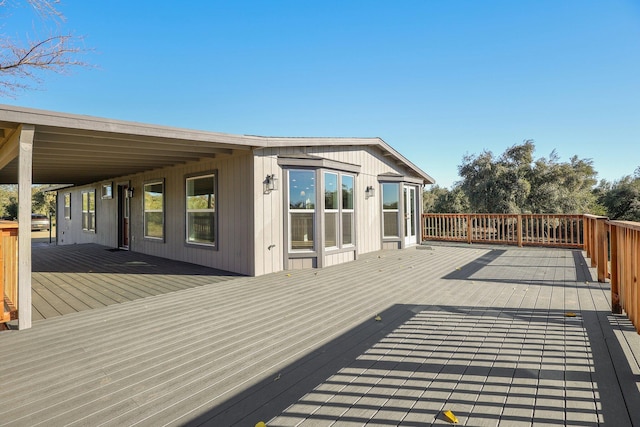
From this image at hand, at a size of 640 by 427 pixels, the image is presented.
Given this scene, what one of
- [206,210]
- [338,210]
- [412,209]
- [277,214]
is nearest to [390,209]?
[412,209]

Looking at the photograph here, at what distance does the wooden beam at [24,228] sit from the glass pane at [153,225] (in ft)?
16.5

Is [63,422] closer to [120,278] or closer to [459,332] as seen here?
[459,332]

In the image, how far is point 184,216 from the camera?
7375 mm

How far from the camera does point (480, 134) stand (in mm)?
19703

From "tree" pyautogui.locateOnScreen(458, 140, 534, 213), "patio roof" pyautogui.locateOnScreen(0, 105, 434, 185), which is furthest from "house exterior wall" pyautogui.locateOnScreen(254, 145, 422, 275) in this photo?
"tree" pyautogui.locateOnScreen(458, 140, 534, 213)

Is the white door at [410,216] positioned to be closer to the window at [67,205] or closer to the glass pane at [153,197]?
the glass pane at [153,197]

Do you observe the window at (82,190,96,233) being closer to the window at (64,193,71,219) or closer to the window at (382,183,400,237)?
the window at (64,193,71,219)

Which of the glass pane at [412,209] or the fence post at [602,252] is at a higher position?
the glass pane at [412,209]

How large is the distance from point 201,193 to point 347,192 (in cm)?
338

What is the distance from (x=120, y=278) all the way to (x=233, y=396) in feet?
16.0

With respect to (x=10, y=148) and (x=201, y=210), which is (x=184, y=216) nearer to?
(x=201, y=210)

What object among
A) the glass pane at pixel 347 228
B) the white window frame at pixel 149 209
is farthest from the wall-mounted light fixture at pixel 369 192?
the white window frame at pixel 149 209

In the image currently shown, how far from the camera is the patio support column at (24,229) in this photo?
3.20m

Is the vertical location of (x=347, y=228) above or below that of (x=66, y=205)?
below
